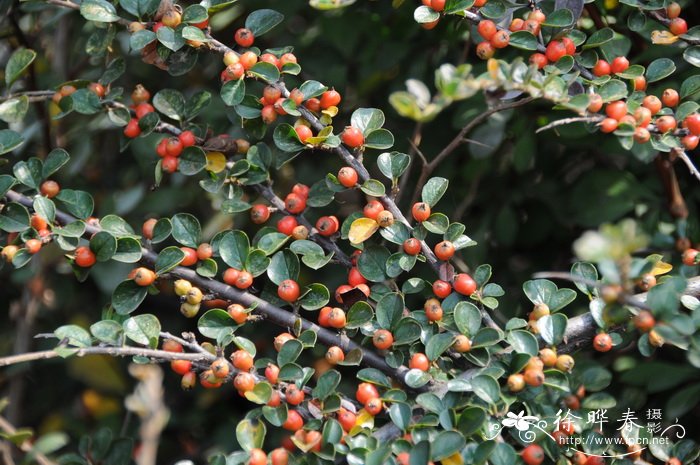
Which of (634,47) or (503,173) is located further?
(503,173)

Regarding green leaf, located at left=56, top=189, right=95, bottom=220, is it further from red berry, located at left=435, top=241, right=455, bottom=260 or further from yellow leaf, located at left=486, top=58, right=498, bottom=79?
yellow leaf, located at left=486, top=58, right=498, bottom=79

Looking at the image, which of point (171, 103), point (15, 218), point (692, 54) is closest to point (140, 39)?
point (171, 103)

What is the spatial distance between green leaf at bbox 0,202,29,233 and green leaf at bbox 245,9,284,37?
580mm

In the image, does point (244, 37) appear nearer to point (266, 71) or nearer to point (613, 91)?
point (266, 71)

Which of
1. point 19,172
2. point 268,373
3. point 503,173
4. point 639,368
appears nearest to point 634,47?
point 503,173

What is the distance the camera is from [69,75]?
234 cm

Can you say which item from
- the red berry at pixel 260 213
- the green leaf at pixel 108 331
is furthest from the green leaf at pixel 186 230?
the green leaf at pixel 108 331

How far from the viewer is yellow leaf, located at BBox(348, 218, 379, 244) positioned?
1395mm

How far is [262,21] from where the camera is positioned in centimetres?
159

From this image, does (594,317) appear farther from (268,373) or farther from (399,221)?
(268,373)

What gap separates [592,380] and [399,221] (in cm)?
47

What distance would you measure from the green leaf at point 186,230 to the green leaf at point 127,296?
0.12 meters

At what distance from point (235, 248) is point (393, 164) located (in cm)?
34

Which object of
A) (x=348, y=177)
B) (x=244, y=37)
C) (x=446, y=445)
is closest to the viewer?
(x=446, y=445)
